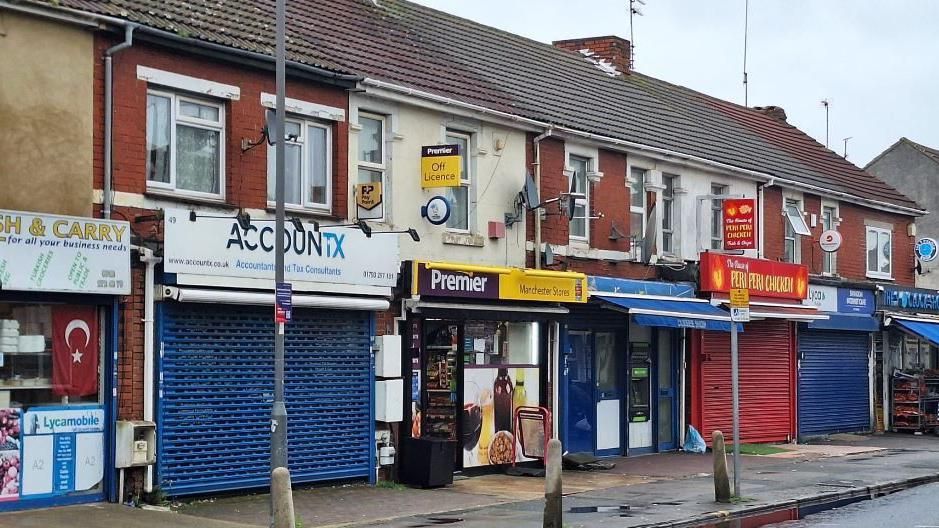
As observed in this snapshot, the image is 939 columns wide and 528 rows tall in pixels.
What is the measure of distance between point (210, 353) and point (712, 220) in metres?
14.1

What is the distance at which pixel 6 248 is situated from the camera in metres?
13.9

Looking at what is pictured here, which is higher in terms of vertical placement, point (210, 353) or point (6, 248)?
point (6, 248)

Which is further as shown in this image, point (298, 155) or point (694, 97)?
point (694, 97)

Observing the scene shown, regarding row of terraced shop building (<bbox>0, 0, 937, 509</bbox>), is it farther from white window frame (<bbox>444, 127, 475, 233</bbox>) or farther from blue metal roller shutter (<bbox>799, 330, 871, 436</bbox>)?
blue metal roller shutter (<bbox>799, 330, 871, 436</bbox>)

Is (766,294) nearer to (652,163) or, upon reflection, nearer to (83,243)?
(652,163)

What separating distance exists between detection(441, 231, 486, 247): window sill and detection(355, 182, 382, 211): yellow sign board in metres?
1.87

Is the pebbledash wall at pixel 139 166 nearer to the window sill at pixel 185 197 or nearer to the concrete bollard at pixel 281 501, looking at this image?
the window sill at pixel 185 197

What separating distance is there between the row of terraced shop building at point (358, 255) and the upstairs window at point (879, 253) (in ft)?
13.9

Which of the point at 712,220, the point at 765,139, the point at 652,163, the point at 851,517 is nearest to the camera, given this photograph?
the point at 851,517

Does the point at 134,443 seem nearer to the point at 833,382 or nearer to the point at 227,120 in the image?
the point at 227,120

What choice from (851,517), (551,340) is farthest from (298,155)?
(851,517)

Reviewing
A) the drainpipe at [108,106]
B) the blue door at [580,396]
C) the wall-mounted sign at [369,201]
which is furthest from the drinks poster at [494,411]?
the drainpipe at [108,106]

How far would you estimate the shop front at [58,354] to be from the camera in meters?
14.2

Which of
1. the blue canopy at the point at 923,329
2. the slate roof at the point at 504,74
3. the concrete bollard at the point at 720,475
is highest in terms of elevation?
the slate roof at the point at 504,74
